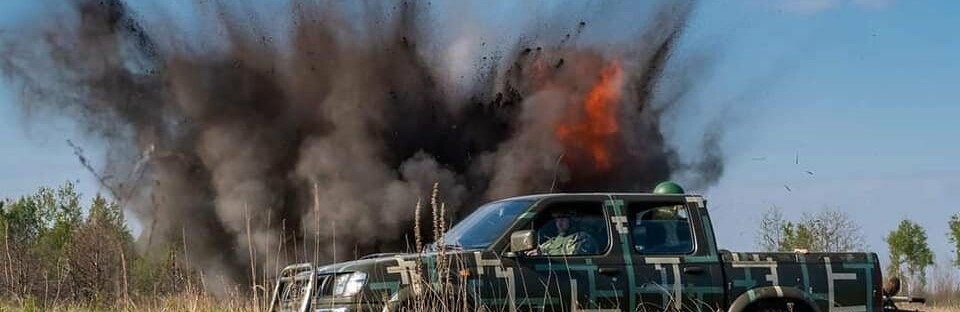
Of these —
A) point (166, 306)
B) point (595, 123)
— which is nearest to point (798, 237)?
point (595, 123)

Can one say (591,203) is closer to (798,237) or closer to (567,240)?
(567,240)

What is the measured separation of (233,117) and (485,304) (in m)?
27.9

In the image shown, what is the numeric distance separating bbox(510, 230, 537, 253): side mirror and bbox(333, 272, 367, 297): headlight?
46.6 inches

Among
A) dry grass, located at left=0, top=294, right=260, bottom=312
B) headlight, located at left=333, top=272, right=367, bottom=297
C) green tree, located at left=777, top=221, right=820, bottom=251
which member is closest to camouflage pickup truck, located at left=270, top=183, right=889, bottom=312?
headlight, located at left=333, top=272, right=367, bottom=297

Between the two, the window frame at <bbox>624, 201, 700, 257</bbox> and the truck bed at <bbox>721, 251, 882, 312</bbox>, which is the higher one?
the window frame at <bbox>624, 201, 700, 257</bbox>

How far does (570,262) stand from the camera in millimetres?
9188

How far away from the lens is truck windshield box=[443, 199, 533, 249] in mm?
9375

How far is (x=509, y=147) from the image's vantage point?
35.0m

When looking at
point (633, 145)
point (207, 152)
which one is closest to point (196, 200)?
point (207, 152)

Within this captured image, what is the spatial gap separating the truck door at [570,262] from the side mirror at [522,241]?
0.09 metres

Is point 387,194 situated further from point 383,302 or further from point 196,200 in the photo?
point 383,302

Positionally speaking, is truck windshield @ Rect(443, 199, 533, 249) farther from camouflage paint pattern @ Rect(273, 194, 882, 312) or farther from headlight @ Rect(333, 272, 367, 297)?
headlight @ Rect(333, 272, 367, 297)

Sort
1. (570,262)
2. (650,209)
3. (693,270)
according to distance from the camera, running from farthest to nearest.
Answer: (650,209), (693,270), (570,262)

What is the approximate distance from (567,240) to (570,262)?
288 mm
